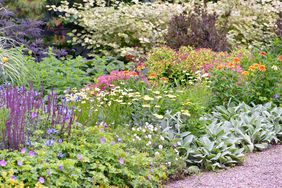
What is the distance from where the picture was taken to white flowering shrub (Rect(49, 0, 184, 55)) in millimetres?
10312

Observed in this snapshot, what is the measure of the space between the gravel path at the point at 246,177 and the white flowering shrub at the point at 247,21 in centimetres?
577

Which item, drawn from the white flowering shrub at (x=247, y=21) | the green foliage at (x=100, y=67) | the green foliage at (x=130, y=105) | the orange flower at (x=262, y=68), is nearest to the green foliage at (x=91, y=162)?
the green foliage at (x=130, y=105)

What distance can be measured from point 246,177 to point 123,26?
6.00 meters

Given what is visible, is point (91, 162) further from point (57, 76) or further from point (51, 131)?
point (57, 76)

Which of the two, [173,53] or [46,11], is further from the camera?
[46,11]

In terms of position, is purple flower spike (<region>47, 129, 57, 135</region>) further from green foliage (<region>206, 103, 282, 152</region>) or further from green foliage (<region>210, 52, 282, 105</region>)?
green foliage (<region>210, 52, 282, 105</region>)

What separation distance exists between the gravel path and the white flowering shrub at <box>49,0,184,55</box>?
5124 mm

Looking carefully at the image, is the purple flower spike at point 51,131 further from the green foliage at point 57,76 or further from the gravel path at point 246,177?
the green foliage at point 57,76

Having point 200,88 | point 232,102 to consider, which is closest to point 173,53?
point 200,88

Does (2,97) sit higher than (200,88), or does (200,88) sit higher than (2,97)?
(2,97)

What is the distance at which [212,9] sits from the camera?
446 inches

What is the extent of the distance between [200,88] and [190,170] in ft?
7.40

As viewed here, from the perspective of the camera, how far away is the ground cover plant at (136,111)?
4195mm

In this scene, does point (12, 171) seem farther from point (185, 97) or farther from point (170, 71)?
point (170, 71)
